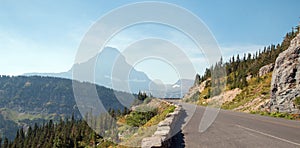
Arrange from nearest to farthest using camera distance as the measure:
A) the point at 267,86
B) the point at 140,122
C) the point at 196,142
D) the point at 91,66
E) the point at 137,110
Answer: the point at 196,142
the point at 91,66
the point at 140,122
the point at 137,110
the point at 267,86

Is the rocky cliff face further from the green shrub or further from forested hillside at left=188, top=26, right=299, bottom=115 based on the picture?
the green shrub

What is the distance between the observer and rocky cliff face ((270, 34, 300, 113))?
2361 cm

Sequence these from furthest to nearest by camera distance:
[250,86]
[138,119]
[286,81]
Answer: [250,86] → [286,81] → [138,119]

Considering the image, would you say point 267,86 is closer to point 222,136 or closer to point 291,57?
point 291,57

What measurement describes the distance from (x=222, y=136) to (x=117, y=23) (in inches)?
278

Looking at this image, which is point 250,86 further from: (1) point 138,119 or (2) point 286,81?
(1) point 138,119

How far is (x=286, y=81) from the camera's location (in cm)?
2566

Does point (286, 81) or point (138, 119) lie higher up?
point (286, 81)

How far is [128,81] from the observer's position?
1538 centimetres

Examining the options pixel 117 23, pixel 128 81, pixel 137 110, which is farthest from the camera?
pixel 137 110

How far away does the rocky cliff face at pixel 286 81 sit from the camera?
930 inches

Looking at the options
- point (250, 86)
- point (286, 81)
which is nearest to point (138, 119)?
point (286, 81)

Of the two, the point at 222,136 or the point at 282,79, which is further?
the point at 282,79

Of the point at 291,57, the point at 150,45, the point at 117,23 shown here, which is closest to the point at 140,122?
the point at 150,45
